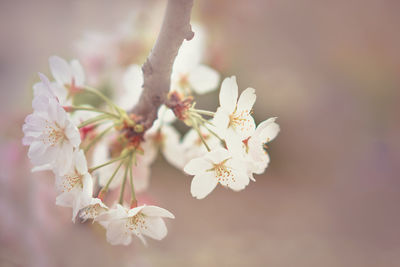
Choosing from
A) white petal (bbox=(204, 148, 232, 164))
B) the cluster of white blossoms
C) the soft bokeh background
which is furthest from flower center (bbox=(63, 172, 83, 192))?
the soft bokeh background

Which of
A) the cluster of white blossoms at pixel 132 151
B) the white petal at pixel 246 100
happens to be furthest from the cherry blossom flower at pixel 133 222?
the white petal at pixel 246 100

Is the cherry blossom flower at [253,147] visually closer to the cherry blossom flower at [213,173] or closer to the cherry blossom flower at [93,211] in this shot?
the cherry blossom flower at [213,173]

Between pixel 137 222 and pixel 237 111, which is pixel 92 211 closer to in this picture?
pixel 137 222

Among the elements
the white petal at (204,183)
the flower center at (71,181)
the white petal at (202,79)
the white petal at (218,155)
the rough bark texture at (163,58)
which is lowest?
the flower center at (71,181)

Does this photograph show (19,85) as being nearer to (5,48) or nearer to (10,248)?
(5,48)

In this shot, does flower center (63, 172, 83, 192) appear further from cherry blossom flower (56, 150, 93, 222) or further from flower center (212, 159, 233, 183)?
flower center (212, 159, 233, 183)
